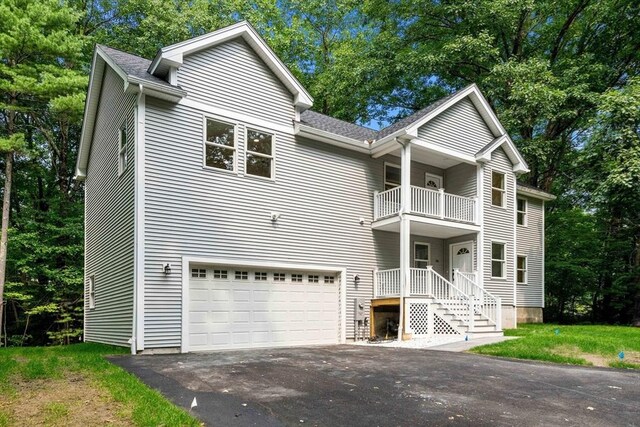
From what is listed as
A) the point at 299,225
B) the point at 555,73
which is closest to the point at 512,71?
the point at 555,73

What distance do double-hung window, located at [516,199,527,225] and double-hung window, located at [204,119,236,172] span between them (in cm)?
1481

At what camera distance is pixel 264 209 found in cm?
1237

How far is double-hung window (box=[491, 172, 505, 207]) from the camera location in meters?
17.7

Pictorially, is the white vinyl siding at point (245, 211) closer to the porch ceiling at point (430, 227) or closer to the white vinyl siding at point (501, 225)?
the porch ceiling at point (430, 227)

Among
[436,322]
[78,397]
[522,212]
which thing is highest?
[522,212]

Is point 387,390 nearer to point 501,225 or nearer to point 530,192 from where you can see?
point 501,225

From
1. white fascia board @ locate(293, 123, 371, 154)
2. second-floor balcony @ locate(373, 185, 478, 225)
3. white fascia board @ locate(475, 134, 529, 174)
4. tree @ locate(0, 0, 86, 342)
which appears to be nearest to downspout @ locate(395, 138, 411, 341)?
second-floor balcony @ locate(373, 185, 478, 225)

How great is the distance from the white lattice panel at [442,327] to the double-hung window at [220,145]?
768 centimetres

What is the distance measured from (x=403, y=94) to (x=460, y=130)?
40.0ft

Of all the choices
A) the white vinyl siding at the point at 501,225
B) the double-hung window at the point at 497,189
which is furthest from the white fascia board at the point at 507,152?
the double-hung window at the point at 497,189

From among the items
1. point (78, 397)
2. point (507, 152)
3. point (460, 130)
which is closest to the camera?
point (78, 397)

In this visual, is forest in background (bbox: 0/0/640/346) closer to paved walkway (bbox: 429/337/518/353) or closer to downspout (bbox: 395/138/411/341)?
downspout (bbox: 395/138/411/341)

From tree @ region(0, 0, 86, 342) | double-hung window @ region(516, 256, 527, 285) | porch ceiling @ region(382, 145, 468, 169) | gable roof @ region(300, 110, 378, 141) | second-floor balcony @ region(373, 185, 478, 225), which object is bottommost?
double-hung window @ region(516, 256, 527, 285)

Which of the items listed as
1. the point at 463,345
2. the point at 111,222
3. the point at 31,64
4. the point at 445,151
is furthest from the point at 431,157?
the point at 31,64
